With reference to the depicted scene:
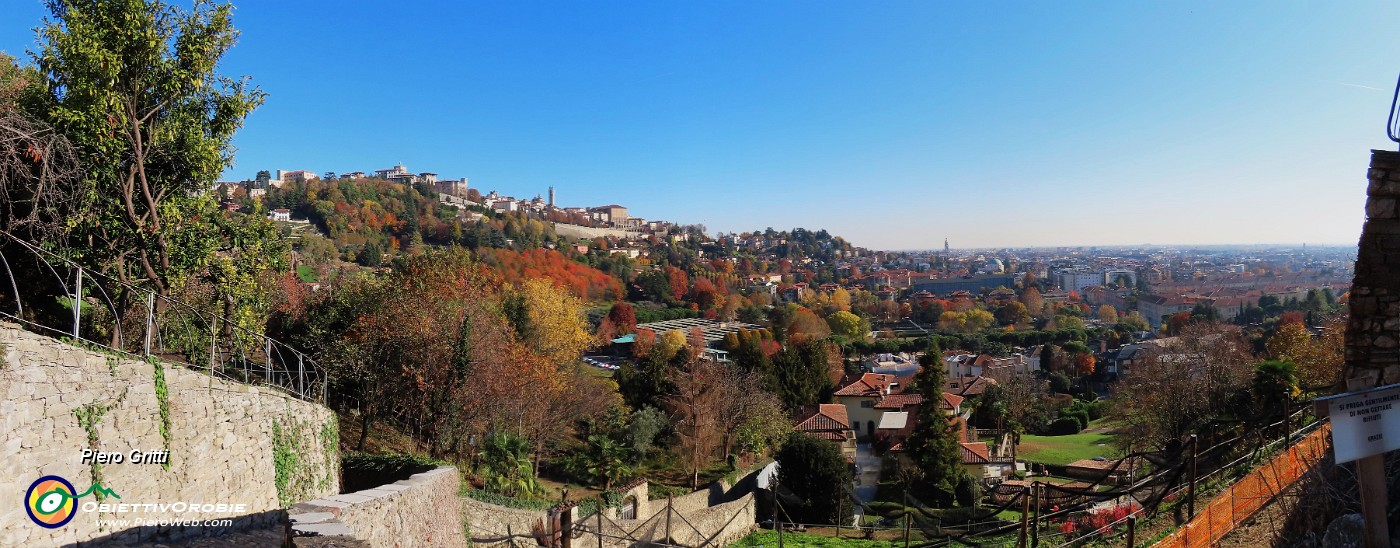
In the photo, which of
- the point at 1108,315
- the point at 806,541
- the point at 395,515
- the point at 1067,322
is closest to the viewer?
the point at 395,515

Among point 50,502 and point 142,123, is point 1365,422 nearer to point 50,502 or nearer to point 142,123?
point 50,502

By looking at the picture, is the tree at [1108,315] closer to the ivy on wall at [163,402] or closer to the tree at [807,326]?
the tree at [807,326]

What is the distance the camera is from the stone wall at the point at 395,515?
4938 millimetres

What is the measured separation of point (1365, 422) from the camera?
121 inches

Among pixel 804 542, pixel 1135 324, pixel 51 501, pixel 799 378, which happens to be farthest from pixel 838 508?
pixel 1135 324

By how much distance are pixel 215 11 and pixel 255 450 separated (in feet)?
17.0

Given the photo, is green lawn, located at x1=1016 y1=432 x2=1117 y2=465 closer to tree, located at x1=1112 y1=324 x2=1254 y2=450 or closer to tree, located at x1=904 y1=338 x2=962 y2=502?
tree, located at x1=1112 y1=324 x2=1254 y2=450

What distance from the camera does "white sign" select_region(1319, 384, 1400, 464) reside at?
3.04 metres

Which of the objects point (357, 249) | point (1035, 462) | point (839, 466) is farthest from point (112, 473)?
point (357, 249)

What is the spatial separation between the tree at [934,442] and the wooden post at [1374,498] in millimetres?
18261

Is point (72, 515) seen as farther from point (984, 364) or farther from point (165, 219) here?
point (984, 364)

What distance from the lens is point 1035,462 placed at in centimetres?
2473

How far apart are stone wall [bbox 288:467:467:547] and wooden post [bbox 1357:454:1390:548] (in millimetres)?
5236

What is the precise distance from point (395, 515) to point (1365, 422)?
6018mm
